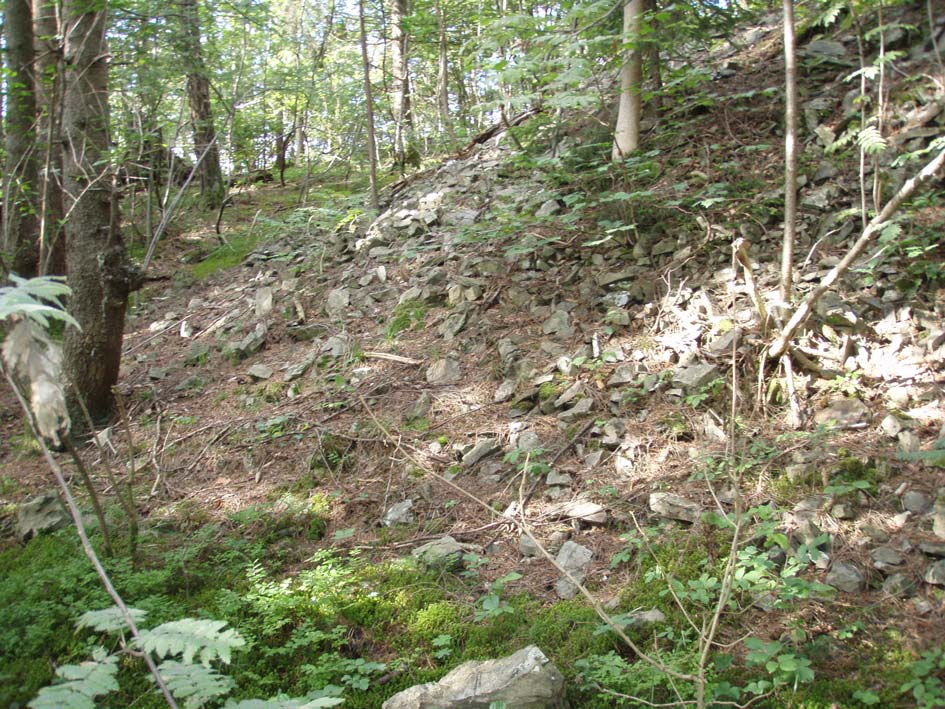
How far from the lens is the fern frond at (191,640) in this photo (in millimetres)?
1283

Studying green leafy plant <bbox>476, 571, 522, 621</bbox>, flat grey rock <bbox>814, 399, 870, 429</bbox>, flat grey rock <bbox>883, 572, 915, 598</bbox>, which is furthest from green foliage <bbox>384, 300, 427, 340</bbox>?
flat grey rock <bbox>883, 572, 915, 598</bbox>

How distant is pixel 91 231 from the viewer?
18.8 ft

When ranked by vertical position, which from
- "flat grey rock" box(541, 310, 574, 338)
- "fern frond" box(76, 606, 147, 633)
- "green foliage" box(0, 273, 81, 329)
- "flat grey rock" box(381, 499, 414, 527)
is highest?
"green foliage" box(0, 273, 81, 329)

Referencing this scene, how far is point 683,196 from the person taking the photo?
5.62m

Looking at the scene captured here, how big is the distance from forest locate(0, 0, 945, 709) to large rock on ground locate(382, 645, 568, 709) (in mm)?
14

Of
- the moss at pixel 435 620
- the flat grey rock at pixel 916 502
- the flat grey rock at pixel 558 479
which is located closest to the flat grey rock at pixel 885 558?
the flat grey rock at pixel 916 502

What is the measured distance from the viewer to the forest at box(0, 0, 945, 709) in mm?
2807

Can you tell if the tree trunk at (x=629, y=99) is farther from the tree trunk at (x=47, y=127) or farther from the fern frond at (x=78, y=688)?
the fern frond at (x=78, y=688)

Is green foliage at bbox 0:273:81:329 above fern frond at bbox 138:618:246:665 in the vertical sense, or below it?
above

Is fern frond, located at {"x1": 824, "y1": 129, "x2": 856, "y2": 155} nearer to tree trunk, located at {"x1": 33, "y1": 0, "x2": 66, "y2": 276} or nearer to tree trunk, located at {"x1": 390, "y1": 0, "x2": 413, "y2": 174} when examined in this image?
tree trunk, located at {"x1": 390, "y1": 0, "x2": 413, "y2": 174}

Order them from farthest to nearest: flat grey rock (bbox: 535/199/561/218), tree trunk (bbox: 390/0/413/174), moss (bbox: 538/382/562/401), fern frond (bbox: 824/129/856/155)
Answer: tree trunk (bbox: 390/0/413/174) → flat grey rock (bbox: 535/199/561/218) → fern frond (bbox: 824/129/856/155) → moss (bbox: 538/382/562/401)

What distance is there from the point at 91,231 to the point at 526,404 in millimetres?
4264

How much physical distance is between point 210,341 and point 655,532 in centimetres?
549

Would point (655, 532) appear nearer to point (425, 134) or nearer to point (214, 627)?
point (214, 627)
